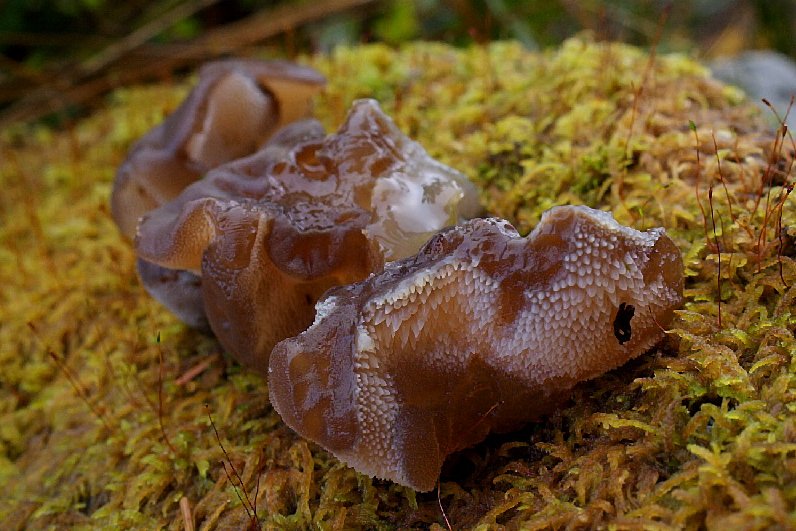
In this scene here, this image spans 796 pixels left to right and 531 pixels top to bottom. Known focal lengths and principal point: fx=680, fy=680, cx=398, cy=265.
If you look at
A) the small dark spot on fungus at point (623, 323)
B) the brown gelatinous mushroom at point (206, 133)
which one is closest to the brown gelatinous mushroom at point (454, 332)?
the small dark spot on fungus at point (623, 323)

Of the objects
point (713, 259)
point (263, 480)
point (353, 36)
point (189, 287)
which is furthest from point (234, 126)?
point (353, 36)

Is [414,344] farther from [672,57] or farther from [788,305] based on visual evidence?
[672,57]

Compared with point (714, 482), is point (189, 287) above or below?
below

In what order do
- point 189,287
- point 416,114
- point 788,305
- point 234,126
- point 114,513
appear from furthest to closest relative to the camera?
point 416,114 → point 234,126 → point 189,287 → point 114,513 → point 788,305

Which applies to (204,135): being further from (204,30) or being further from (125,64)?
(204,30)

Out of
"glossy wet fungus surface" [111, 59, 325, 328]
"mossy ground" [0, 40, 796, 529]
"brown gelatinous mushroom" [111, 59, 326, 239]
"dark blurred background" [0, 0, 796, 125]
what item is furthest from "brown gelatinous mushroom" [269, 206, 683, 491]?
"dark blurred background" [0, 0, 796, 125]
